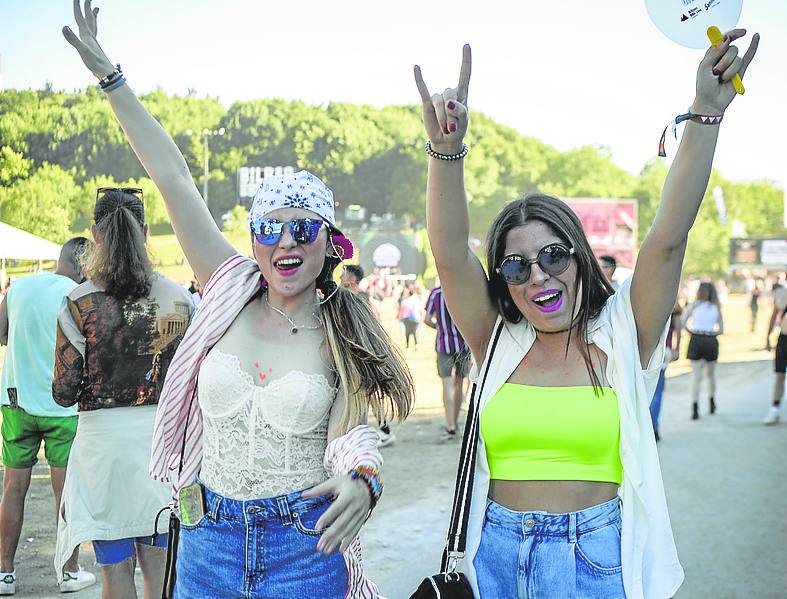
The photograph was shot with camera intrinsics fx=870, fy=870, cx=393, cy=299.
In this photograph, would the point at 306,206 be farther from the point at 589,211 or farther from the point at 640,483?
the point at 589,211

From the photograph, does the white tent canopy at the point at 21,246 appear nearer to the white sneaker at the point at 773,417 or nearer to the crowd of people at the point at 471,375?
the white sneaker at the point at 773,417

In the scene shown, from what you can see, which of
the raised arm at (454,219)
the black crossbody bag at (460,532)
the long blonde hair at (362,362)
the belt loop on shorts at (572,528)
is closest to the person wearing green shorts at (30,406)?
the long blonde hair at (362,362)

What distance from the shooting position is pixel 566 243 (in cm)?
271

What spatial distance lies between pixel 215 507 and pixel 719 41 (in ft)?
6.46

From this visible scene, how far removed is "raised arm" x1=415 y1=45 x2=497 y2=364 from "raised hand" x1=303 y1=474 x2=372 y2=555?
0.77m

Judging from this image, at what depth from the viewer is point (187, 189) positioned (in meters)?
2.90

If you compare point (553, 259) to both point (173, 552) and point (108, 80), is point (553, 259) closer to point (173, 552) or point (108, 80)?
point (173, 552)

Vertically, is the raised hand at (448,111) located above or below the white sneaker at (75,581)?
above

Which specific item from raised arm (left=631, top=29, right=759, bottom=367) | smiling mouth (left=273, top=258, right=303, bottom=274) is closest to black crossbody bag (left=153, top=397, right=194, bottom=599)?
smiling mouth (left=273, top=258, right=303, bottom=274)

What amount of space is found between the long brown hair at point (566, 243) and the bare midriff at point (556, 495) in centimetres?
37

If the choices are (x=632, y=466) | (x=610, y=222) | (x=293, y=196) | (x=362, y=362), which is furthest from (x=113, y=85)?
(x=610, y=222)

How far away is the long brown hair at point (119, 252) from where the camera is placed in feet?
12.8


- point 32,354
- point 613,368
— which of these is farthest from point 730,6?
point 32,354

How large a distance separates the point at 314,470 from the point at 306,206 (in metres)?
0.78
